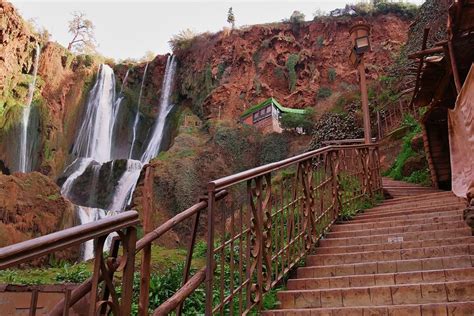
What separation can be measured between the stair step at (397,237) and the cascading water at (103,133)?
53.4ft

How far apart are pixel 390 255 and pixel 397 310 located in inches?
54.1

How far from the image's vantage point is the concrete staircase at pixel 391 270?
3312mm

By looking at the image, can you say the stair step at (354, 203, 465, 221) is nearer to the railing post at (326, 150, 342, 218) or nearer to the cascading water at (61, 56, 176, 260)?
the railing post at (326, 150, 342, 218)

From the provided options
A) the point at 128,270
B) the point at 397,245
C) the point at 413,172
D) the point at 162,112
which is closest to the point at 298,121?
the point at 413,172

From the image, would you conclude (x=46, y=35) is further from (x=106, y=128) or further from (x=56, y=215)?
(x=56, y=215)

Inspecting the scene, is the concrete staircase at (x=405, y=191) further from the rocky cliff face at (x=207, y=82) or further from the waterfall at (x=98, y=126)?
the waterfall at (x=98, y=126)

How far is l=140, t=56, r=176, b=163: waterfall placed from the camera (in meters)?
26.1

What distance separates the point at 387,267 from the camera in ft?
13.5

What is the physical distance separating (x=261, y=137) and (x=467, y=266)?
18093mm

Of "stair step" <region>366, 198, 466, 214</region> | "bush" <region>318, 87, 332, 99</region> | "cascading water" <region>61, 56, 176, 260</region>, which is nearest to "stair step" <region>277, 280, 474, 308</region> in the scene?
"stair step" <region>366, 198, 466, 214</region>

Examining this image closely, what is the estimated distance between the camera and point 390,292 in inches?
137

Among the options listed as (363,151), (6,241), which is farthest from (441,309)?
(6,241)

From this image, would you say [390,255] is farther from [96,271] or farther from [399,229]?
[96,271]

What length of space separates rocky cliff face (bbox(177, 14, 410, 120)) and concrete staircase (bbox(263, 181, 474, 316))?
19.0m
